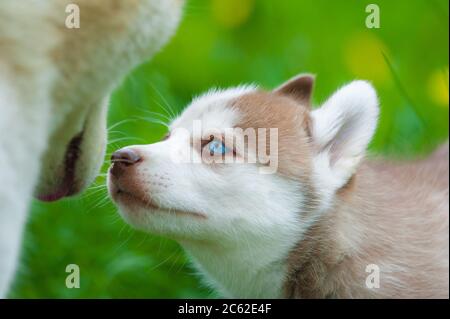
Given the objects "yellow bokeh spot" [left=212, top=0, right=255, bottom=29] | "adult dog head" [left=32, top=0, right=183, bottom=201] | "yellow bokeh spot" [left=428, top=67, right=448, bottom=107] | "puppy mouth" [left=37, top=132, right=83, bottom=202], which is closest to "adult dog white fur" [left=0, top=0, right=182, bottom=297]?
"adult dog head" [left=32, top=0, right=183, bottom=201]

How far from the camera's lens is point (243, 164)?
3.37 metres

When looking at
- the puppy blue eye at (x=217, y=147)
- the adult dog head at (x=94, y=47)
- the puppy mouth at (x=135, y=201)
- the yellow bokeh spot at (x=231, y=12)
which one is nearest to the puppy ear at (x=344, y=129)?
the puppy blue eye at (x=217, y=147)

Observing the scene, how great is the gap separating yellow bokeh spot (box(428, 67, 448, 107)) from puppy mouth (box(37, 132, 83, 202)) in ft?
9.54

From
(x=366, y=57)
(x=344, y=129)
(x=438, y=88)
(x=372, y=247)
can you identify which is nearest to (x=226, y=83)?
(x=366, y=57)

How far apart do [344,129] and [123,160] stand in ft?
3.01

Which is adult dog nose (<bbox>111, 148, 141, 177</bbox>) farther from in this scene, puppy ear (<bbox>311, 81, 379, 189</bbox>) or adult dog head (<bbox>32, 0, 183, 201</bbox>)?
puppy ear (<bbox>311, 81, 379, 189</bbox>)

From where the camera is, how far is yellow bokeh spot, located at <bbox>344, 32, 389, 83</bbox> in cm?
591

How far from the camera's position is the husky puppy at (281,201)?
3250 mm

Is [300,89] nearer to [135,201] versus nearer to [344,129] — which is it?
[344,129]

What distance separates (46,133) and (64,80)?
0.15m

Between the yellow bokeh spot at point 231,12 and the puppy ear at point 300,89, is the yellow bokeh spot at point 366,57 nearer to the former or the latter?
the yellow bokeh spot at point 231,12

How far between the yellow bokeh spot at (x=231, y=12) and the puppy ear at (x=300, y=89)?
2768 millimetres

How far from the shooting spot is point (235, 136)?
3414 millimetres
